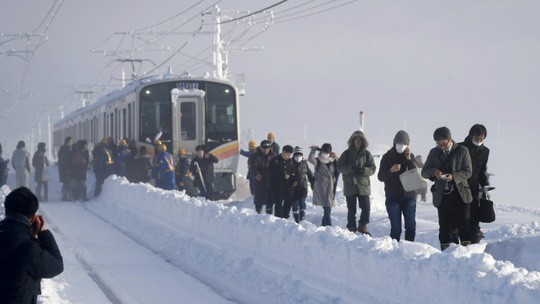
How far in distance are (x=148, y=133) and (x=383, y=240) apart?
52.2ft

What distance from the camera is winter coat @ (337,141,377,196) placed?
1291 centimetres

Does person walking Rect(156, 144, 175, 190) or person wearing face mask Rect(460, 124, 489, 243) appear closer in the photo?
person wearing face mask Rect(460, 124, 489, 243)

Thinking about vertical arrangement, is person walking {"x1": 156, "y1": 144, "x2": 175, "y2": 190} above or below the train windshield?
below

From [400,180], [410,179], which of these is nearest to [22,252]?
[410,179]

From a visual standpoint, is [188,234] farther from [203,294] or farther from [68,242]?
[203,294]

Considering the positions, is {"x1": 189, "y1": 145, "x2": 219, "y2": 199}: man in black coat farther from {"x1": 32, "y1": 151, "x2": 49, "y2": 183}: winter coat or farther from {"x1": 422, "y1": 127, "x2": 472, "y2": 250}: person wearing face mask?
{"x1": 422, "y1": 127, "x2": 472, "y2": 250}: person wearing face mask

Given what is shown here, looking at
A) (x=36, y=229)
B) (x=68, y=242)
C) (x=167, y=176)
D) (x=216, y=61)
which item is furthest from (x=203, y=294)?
(x=216, y=61)

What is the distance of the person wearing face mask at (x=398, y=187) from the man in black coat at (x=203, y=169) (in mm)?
8491

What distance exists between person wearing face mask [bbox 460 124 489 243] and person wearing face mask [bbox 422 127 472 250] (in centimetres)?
36

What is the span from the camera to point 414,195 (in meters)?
11.2

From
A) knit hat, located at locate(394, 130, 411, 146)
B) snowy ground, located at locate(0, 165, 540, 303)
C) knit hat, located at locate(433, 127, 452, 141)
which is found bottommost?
snowy ground, located at locate(0, 165, 540, 303)

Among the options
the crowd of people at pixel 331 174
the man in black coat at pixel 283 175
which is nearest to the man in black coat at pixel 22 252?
the crowd of people at pixel 331 174

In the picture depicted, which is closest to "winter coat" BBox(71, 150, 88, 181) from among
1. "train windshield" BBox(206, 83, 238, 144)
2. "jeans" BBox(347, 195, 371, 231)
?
"train windshield" BBox(206, 83, 238, 144)

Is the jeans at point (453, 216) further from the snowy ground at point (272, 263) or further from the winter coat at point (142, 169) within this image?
the winter coat at point (142, 169)
